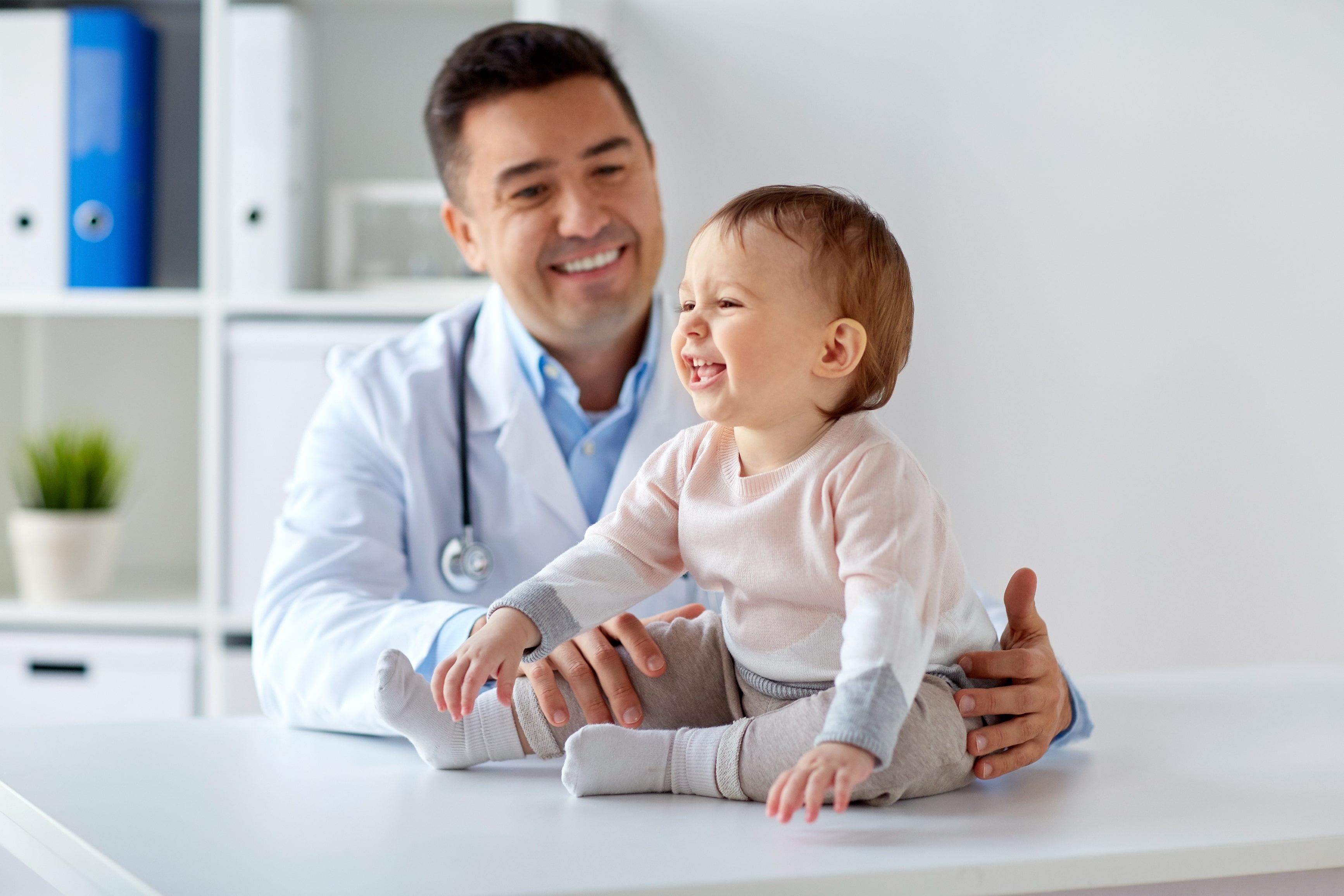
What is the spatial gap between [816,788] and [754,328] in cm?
28

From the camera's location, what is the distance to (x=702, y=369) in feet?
2.48

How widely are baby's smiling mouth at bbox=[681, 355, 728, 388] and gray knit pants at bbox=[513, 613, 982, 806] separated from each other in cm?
19

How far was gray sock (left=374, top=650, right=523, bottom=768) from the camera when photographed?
790mm

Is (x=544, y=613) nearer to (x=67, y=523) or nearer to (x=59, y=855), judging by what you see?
(x=59, y=855)

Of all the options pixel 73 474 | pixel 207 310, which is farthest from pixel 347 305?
pixel 73 474

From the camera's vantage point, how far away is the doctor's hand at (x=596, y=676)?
31.7 inches

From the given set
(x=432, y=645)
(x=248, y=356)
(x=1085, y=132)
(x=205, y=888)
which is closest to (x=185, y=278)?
(x=248, y=356)

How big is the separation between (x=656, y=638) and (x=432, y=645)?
0.24 meters

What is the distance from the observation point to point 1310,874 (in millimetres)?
698

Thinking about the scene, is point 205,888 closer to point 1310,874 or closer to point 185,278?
point 1310,874

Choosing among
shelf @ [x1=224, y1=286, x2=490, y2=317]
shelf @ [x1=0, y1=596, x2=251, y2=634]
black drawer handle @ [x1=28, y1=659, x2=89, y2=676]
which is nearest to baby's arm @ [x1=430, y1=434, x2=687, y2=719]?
shelf @ [x1=224, y1=286, x2=490, y2=317]

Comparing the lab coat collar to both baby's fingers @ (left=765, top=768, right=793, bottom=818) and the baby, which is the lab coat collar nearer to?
the baby

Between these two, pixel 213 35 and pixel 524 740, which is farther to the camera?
pixel 213 35

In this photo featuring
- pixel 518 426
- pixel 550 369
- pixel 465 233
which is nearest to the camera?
pixel 518 426
